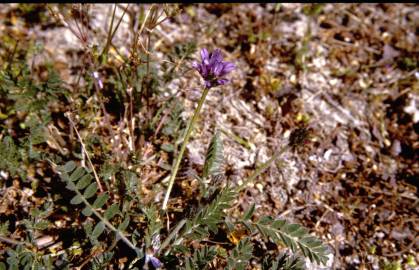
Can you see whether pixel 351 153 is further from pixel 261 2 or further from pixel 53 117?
pixel 53 117

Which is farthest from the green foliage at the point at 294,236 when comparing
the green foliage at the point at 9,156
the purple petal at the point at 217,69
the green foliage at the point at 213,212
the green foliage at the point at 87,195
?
the green foliage at the point at 9,156

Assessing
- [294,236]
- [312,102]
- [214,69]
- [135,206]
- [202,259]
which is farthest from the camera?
[312,102]

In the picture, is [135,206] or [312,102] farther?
[312,102]

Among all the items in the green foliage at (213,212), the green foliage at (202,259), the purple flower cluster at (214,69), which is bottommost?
the green foliage at (202,259)

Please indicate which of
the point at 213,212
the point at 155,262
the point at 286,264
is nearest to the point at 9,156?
the point at 155,262

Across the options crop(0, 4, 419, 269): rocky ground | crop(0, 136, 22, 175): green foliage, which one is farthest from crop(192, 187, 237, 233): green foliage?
crop(0, 136, 22, 175): green foliage

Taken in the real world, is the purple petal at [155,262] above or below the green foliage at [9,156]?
below

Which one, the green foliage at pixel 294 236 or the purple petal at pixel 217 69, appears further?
the green foliage at pixel 294 236

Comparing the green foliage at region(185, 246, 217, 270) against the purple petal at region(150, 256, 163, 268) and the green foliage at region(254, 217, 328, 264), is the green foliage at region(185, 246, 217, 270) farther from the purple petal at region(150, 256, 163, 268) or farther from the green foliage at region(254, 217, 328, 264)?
the green foliage at region(254, 217, 328, 264)

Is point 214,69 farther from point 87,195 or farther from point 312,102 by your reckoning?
point 312,102

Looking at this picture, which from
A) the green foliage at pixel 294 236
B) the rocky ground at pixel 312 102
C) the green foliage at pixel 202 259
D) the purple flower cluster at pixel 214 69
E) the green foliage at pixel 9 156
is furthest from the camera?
the rocky ground at pixel 312 102

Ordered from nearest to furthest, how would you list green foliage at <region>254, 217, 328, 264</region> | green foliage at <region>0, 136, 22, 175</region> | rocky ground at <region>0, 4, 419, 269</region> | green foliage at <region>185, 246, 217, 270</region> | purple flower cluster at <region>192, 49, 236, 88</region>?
purple flower cluster at <region>192, 49, 236, 88</region> → green foliage at <region>185, 246, 217, 270</region> → green foliage at <region>254, 217, 328, 264</region> → green foliage at <region>0, 136, 22, 175</region> → rocky ground at <region>0, 4, 419, 269</region>

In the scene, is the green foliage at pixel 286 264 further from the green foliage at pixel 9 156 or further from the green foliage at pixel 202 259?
the green foliage at pixel 9 156
